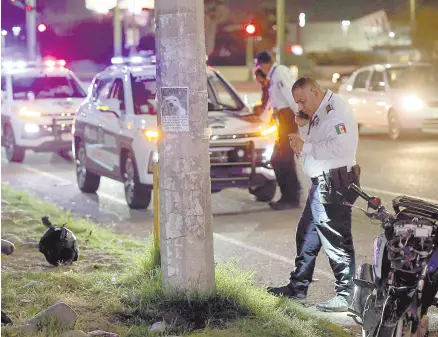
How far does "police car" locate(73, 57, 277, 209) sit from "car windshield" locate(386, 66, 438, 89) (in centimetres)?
832

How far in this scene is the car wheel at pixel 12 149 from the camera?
17.6 m

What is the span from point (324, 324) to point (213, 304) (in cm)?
74

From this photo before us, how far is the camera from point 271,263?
29.9ft

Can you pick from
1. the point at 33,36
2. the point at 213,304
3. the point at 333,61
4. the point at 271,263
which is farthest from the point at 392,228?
the point at 333,61

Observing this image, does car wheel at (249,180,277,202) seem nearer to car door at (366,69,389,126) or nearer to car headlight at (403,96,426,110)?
car headlight at (403,96,426,110)

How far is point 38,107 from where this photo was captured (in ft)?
57.4

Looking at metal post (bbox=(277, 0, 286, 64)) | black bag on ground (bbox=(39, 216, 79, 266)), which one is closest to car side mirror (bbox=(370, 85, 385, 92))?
metal post (bbox=(277, 0, 286, 64))

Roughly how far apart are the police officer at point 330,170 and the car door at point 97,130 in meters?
5.92

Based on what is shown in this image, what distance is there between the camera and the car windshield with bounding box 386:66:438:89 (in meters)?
21.2

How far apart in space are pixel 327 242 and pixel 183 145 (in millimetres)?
1505

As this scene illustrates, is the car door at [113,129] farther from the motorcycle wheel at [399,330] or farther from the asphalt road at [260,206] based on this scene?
the motorcycle wheel at [399,330]

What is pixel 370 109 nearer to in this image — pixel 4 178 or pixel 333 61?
pixel 4 178

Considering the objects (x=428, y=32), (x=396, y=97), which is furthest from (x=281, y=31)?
(x=428, y=32)

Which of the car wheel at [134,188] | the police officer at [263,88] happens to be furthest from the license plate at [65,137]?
the police officer at [263,88]
